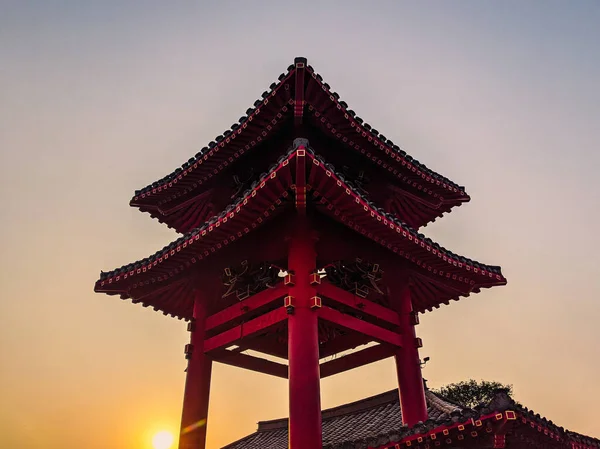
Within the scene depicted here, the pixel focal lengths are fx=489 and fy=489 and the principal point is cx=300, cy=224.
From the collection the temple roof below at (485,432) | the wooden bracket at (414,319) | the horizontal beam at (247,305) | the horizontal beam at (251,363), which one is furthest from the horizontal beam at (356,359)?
the temple roof below at (485,432)

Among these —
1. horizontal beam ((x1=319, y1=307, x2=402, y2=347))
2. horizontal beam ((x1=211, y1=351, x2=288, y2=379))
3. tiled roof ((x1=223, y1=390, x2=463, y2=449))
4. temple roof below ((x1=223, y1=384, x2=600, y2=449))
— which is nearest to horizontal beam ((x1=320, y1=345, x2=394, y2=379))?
horizontal beam ((x1=319, y1=307, x2=402, y2=347))

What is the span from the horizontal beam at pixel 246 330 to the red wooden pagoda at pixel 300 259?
0.02m

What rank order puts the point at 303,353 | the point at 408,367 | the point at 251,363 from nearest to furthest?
the point at 303,353, the point at 408,367, the point at 251,363

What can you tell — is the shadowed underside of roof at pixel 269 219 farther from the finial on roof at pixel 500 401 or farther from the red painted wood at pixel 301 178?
the finial on roof at pixel 500 401

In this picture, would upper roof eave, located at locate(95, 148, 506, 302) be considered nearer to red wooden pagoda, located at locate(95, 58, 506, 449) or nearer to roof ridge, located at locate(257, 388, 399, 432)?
red wooden pagoda, located at locate(95, 58, 506, 449)

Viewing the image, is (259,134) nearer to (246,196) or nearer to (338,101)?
(338,101)

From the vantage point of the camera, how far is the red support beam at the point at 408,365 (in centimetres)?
1036

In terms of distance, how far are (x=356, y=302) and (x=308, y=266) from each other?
5.11 feet

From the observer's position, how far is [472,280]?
11242mm

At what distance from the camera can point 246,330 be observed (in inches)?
401

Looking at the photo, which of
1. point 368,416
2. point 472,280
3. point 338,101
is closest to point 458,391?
point 368,416

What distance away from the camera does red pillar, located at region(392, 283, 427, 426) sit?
10.4 m

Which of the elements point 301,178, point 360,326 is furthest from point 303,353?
point 301,178

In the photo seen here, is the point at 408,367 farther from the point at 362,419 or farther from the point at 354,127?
the point at 354,127
